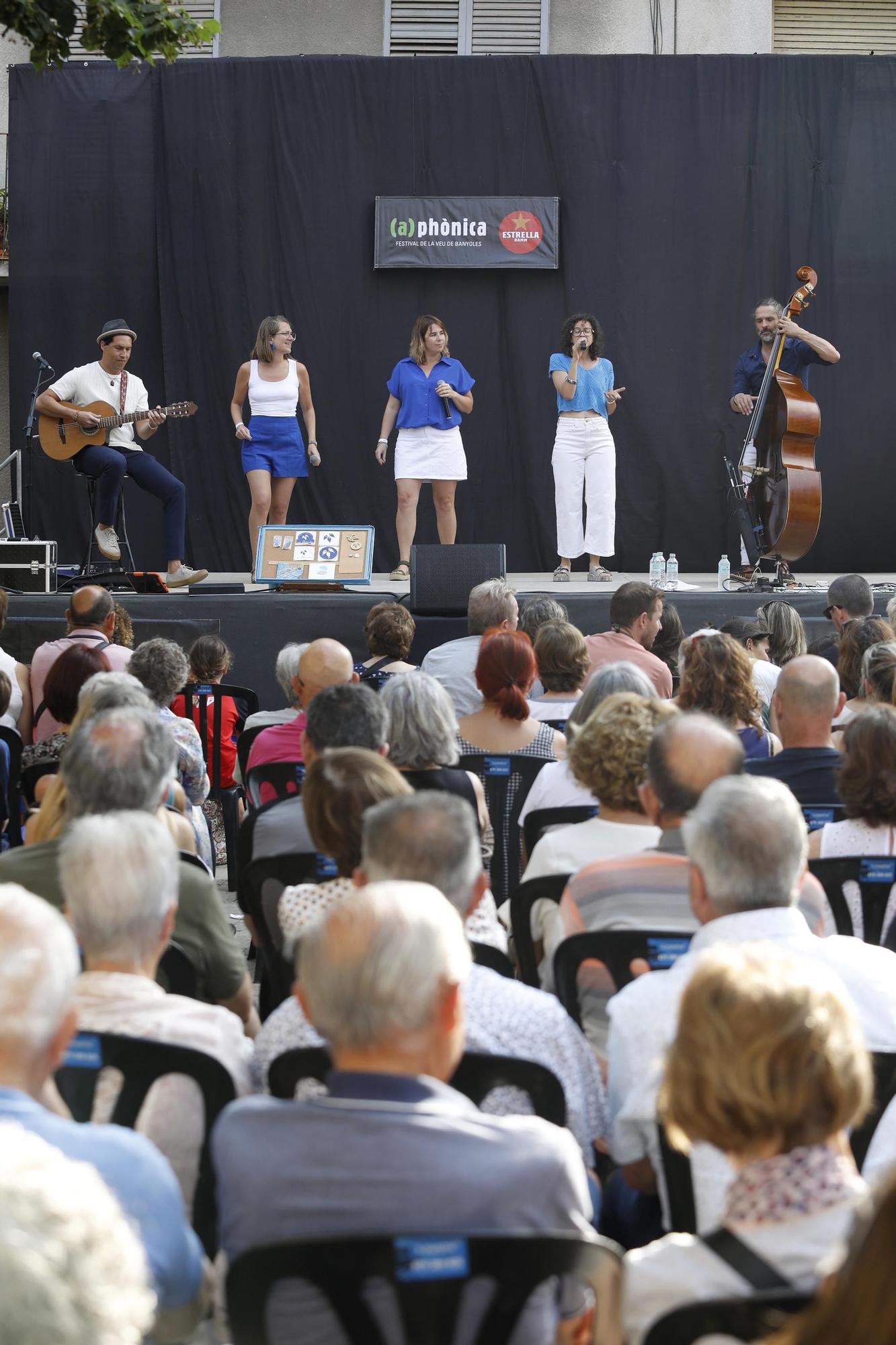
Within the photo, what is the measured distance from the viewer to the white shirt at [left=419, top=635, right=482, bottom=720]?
4816 millimetres

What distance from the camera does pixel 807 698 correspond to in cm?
333

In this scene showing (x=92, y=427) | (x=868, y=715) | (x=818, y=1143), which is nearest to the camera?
(x=818, y=1143)

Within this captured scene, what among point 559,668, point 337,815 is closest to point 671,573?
point 559,668

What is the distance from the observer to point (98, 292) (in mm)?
10094

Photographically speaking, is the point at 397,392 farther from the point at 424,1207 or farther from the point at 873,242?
the point at 424,1207

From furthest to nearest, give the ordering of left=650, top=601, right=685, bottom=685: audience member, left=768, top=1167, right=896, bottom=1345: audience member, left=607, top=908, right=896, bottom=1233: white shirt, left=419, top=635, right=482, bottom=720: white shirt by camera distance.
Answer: left=650, top=601, right=685, bottom=685: audience member
left=419, top=635, right=482, bottom=720: white shirt
left=607, top=908, right=896, bottom=1233: white shirt
left=768, top=1167, right=896, bottom=1345: audience member

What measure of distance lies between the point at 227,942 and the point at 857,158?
29.3 ft

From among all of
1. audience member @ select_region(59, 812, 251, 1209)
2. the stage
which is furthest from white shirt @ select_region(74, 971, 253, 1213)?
the stage

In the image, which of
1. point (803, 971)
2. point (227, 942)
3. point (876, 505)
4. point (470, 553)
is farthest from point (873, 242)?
point (803, 971)

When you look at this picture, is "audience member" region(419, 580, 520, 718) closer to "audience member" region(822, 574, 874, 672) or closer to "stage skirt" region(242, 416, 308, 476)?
"audience member" region(822, 574, 874, 672)

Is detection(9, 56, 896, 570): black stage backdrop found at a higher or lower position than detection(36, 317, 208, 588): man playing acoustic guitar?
higher

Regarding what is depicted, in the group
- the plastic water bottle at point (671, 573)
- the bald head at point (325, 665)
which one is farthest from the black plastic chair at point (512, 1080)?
the plastic water bottle at point (671, 573)

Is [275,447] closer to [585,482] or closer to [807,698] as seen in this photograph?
[585,482]

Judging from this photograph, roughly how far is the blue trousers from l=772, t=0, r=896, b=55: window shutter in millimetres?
6521
